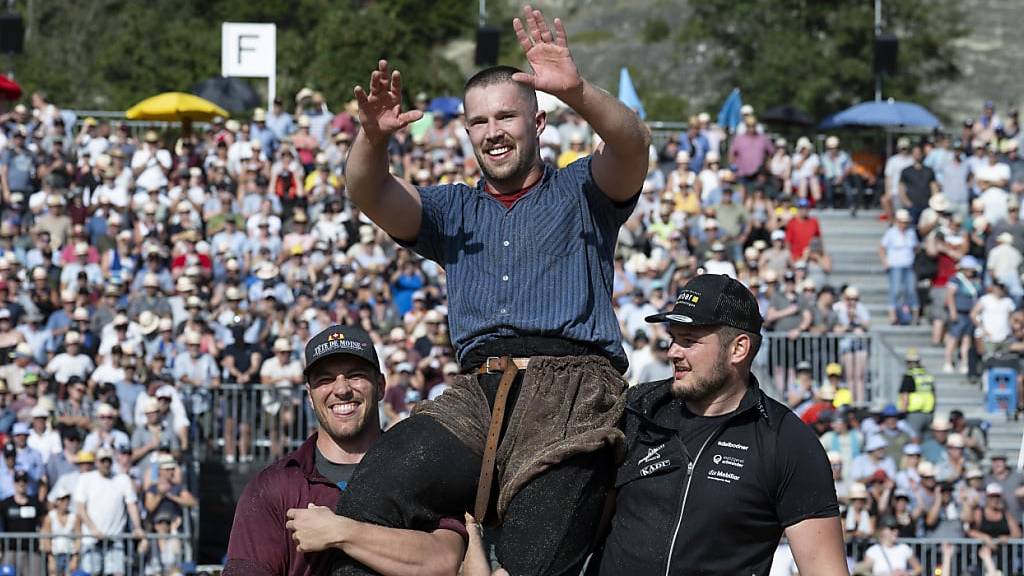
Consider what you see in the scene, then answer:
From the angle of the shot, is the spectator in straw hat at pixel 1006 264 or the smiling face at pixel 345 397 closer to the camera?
the smiling face at pixel 345 397

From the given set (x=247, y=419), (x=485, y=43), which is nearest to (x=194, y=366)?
(x=247, y=419)

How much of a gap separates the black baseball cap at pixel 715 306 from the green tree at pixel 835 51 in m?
33.0

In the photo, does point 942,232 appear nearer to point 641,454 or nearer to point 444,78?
point 641,454

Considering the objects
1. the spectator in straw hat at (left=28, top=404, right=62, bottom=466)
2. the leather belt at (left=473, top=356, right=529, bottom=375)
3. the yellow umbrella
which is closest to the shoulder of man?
the leather belt at (left=473, top=356, right=529, bottom=375)

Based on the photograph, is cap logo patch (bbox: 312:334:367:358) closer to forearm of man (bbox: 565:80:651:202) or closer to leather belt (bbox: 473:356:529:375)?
leather belt (bbox: 473:356:529:375)

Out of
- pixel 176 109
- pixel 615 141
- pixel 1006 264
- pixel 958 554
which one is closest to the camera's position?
pixel 615 141

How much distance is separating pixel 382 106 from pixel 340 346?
37.9 inches

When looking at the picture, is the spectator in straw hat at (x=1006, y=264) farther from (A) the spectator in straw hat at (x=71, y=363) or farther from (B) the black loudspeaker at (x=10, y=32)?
(B) the black loudspeaker at (x=10, y=32)

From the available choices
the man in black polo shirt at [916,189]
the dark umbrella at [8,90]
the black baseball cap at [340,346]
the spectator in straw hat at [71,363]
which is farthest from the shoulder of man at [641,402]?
the dark umbrella at [8,90]

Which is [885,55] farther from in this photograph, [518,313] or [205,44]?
[518,313]

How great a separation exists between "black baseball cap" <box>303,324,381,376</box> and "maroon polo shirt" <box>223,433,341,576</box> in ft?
1.13

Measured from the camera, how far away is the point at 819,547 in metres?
5.68

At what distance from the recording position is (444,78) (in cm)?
4000

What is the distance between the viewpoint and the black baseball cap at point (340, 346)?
587 centimetres
